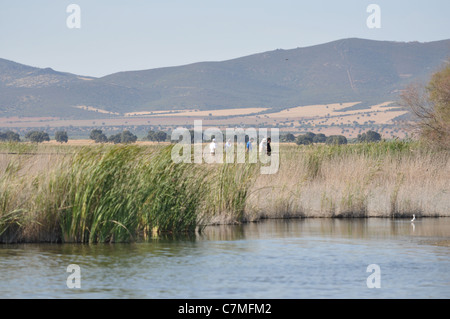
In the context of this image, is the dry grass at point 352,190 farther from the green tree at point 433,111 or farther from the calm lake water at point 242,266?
the green tree at point 433,111

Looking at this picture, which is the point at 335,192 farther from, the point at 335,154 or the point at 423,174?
the point at 335,154

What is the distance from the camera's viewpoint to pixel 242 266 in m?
13.2

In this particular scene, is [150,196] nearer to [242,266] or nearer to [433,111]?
[242,266]

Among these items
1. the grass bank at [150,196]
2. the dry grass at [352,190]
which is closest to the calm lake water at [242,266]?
the grass bank at [150,196]

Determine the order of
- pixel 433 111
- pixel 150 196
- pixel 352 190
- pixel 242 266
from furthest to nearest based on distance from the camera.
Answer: pixel 433 111 < pixel 352 190 < pixel 150 196 < pixel 242 266

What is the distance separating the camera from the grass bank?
50.3 feet

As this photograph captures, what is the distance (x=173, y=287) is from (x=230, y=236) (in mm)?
5851

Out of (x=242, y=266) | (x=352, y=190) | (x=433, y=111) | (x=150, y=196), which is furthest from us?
(x=433, y=111)

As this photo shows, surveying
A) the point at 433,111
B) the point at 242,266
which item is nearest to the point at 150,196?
the point at 242,266

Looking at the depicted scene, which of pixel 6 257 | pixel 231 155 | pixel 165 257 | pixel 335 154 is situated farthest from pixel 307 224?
pixel 335 154

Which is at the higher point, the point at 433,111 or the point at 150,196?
the point at 433,111

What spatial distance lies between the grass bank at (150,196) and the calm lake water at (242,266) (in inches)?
21.7

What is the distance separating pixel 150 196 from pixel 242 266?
13.0ft

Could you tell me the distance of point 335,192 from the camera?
75.8 ft
